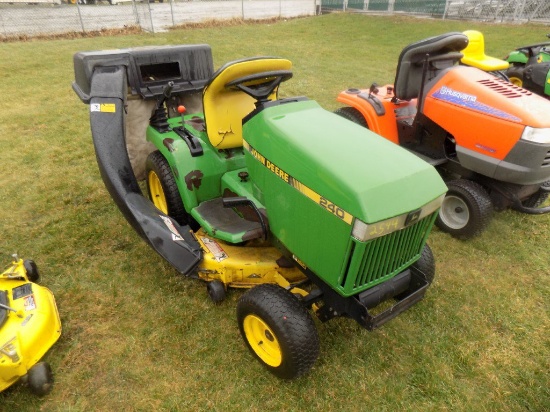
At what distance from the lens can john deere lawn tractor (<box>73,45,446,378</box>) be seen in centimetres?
193

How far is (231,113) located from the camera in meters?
2.91

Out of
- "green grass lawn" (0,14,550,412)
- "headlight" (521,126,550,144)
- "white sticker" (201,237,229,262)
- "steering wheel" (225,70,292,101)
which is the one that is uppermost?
"steering wheel" (225,70,292,101)

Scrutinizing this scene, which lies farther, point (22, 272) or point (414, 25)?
point (414, 25)

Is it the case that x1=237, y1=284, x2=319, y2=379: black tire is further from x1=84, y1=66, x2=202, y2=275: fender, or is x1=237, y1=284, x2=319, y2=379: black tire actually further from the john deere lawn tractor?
x1=84, y1=66, x2=202, y2=275: fender

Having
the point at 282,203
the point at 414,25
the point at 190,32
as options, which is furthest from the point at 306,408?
the point at 414,25

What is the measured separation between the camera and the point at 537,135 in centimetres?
296

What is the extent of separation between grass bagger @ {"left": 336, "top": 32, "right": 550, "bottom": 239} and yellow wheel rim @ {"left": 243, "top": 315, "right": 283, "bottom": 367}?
2.09 meters

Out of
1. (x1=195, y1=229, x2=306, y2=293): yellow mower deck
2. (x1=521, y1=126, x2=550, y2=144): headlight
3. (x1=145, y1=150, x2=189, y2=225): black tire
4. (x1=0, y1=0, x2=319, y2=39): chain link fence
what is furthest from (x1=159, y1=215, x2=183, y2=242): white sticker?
(x1=0, y1=0, x2=319, y2=39): chain link fence

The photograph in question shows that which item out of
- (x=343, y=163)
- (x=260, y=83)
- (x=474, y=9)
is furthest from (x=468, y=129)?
(x=474, y=9)

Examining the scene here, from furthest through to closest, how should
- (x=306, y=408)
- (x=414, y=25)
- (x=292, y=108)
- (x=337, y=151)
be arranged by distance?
(x=414, y=25) < (x=292, y=108) < (x=306, y=408) < (x=337, y=151)

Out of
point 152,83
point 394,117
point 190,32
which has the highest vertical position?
point 152,83

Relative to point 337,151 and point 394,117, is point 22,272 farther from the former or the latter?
point 394,117

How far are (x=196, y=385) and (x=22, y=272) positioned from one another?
4.65ft

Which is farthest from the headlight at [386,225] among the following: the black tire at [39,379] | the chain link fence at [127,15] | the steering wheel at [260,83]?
the chain link fence at [127,15]
